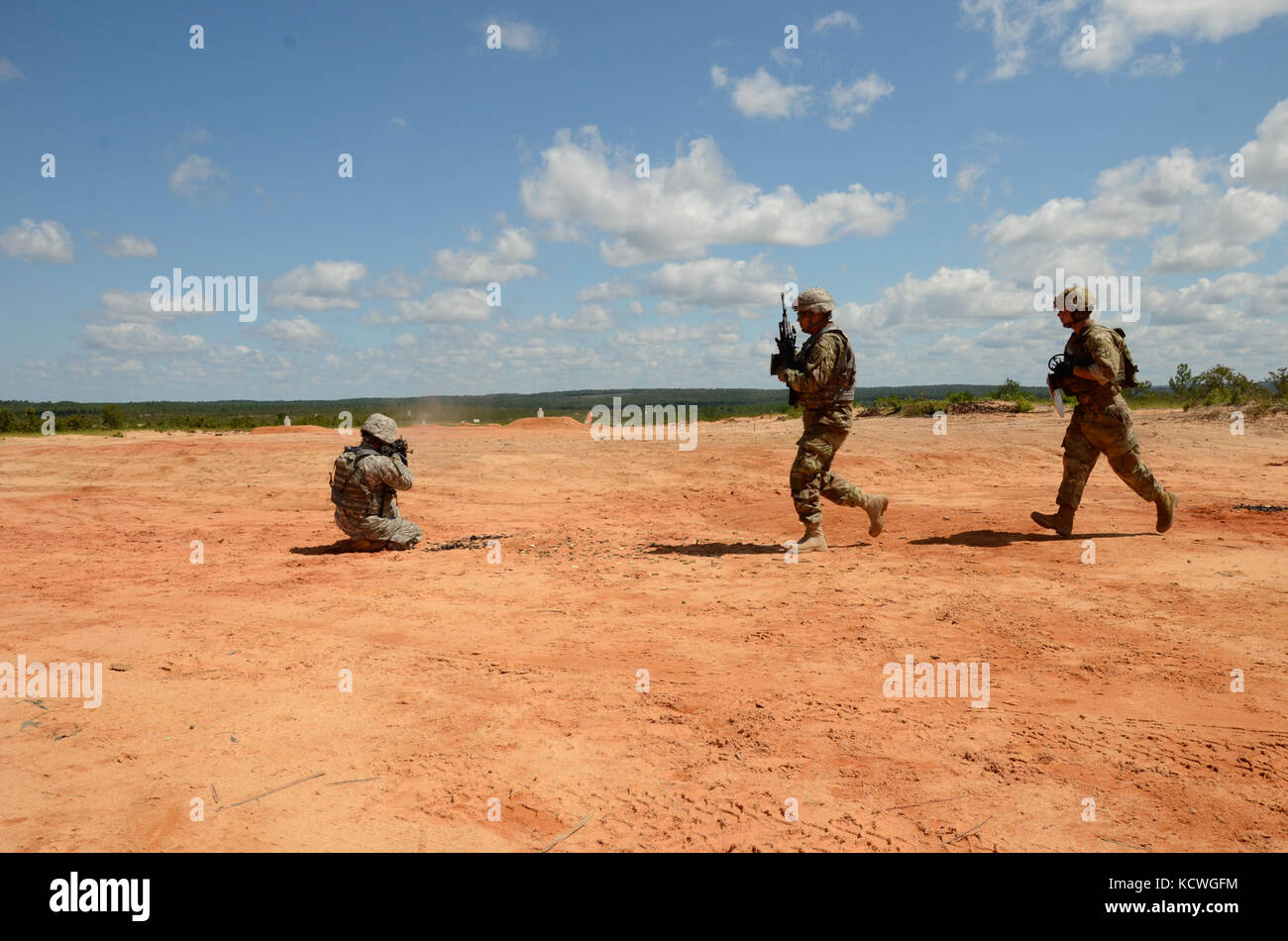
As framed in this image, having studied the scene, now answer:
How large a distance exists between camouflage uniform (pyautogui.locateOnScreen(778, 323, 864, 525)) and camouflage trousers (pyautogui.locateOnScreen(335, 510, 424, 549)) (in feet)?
13.9

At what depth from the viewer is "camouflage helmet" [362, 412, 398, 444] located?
867cm

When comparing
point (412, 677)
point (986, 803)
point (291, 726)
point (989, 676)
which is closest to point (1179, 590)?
point (989, 676)

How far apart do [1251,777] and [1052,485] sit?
1053 cm

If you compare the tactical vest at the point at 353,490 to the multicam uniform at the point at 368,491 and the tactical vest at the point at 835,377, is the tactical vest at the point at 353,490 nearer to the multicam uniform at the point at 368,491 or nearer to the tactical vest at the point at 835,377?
the multicam uniform at the point at 368,491

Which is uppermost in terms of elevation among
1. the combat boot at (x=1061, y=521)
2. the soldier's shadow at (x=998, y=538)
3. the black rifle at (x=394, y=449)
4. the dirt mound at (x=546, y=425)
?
the dirt mound at (x=546, y=425)

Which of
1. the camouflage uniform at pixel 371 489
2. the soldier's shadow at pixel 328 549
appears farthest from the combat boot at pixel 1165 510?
the soldier's shadow at pixel 328 549

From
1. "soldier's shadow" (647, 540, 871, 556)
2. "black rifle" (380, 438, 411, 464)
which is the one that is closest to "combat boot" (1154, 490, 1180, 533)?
"soldier's shadow" (647, 540, 871, 556)

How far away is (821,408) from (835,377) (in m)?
0.34

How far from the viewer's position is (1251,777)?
11.3 feet

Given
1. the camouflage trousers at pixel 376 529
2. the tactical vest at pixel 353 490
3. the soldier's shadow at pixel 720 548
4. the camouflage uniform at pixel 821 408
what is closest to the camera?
the camouflage uniform at pixel 821 408

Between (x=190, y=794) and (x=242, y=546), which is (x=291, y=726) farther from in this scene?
(x=242, y=546)

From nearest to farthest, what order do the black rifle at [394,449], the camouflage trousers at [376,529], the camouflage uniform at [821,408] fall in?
the camouflage uniform at [821,408], the camouflage trousers at [376,529], the black rifle at [394,449]

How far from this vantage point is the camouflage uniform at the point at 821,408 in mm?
8133

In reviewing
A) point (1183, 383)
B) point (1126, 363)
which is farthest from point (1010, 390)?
point (1126, 363)
